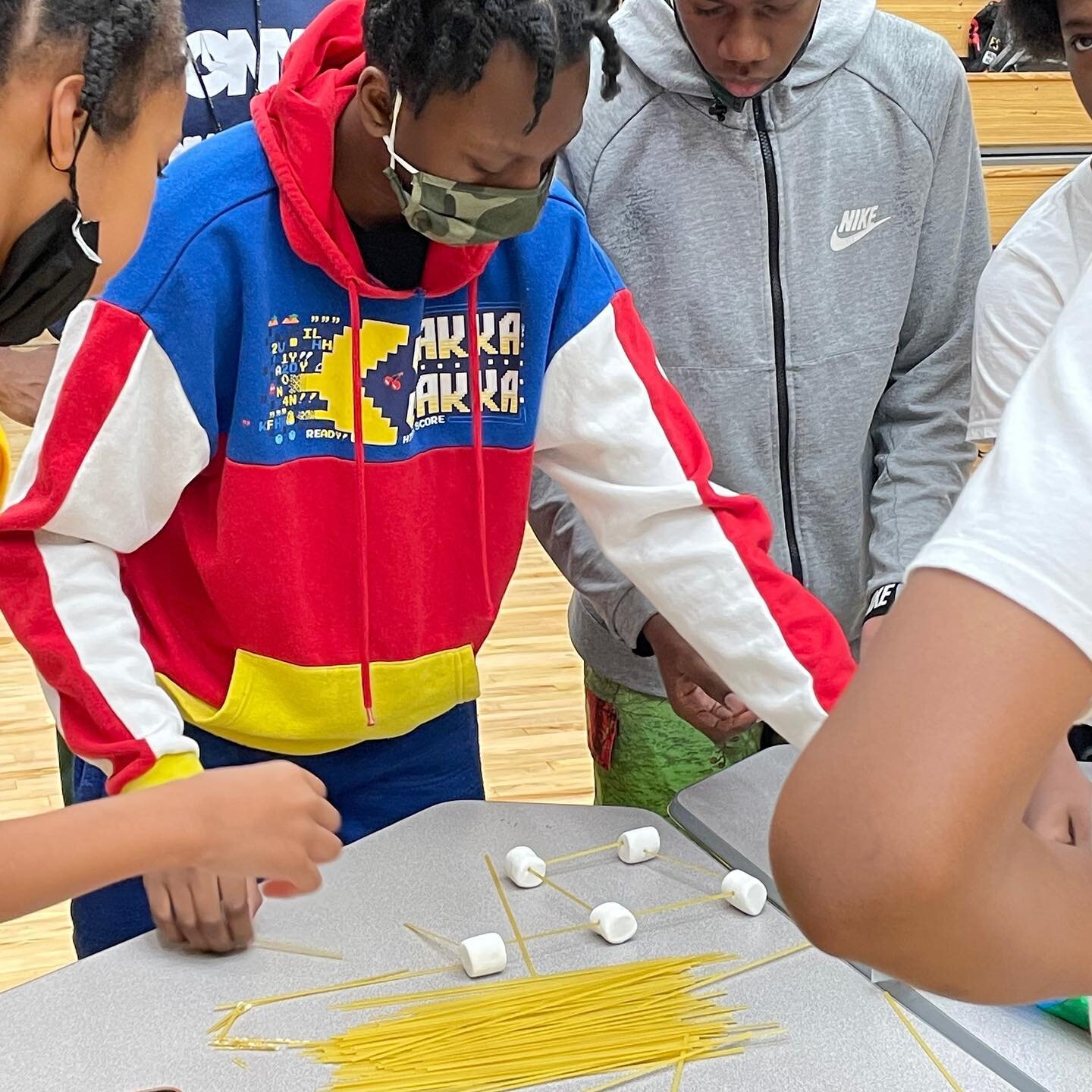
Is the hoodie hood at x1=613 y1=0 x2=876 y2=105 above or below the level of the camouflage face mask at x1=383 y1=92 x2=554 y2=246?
above

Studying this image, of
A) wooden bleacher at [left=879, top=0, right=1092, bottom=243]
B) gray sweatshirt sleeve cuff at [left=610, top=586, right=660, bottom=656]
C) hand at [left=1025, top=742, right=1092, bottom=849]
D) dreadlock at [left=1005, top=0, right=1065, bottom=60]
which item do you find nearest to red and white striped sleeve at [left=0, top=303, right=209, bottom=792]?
gray sweatshirt sleeve cuff at [left=610, top=586, right=660, bottom=656]

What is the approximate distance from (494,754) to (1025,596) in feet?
10.2

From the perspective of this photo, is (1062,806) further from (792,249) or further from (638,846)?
(792,249)

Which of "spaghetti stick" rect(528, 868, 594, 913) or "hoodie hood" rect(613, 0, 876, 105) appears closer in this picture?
"spaghetti stick" rect(528, 868, 594, 913)

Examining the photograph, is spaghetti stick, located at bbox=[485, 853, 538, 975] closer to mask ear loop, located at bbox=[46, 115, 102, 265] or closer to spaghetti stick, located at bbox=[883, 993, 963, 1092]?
spaghetti stick, located at bbox=[883, 993, 963, 1092]

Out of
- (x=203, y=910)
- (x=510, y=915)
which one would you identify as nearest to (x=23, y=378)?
(x=203, y=910)

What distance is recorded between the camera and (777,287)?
1741 millimetres

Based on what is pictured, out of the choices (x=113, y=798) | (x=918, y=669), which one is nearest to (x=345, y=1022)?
(x=113, y=798)

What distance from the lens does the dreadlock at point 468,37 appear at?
124cm

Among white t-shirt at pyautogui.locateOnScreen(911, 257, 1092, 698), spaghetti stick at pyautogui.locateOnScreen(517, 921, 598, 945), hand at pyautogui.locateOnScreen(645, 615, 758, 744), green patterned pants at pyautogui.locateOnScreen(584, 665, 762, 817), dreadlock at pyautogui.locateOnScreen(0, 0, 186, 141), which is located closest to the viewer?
white t-shirt at pyautogui.locateOnScreen(911, 257, 1092, 698)

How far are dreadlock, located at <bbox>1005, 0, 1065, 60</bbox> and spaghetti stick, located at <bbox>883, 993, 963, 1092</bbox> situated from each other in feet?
3.55

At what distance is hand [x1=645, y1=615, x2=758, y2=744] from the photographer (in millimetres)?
1606

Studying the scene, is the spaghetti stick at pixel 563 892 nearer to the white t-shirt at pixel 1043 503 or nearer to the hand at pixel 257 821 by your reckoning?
the hand at pixel 257 821

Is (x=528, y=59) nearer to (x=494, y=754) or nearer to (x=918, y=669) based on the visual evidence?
(x=918, y=669)
